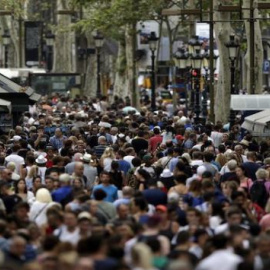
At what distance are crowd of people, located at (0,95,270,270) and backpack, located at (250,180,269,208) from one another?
1 centimetres

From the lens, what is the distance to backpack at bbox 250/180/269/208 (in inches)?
891

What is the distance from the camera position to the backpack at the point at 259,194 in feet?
74.2

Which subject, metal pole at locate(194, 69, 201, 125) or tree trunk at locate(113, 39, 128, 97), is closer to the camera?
metal pole at locate(194, 69, 201, 125)

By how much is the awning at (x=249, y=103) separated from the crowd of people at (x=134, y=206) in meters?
8.64

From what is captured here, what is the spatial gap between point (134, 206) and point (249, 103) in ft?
76.6

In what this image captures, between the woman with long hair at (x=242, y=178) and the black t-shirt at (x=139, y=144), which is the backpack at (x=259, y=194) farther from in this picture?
the black t-shirt at (x=139, y=144)

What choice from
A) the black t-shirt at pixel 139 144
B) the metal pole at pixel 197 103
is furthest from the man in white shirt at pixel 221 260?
the metal pole at pixel 197 103

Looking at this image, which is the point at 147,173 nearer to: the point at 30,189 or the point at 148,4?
the point at 30,189

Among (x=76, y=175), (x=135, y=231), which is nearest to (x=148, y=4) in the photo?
(x=76, y=175)

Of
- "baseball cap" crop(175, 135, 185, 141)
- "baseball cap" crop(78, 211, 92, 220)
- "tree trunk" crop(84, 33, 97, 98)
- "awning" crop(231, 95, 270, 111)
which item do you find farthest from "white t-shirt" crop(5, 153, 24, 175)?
"tree trunk" crop(84, 33, 97, 98)

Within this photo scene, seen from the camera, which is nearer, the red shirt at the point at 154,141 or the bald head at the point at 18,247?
the bald head at the point at 18,247

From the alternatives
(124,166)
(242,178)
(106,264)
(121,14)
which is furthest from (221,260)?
(121,14)

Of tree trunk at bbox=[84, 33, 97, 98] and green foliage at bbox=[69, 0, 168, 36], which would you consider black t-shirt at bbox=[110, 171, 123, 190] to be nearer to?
green foliage at bbox=[69, 0, 168, 36]

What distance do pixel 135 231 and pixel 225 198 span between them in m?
3.27
